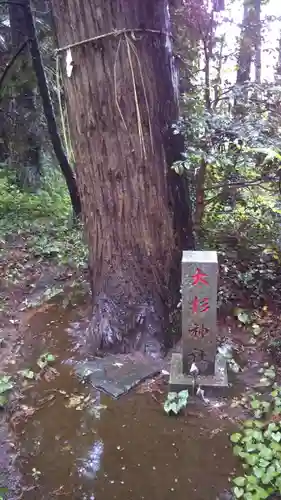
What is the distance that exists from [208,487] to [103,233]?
232 cm

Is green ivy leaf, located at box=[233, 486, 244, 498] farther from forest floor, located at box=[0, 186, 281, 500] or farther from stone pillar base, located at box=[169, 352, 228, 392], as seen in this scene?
stone pillar base, located at box=[169, 352, 228, 392]

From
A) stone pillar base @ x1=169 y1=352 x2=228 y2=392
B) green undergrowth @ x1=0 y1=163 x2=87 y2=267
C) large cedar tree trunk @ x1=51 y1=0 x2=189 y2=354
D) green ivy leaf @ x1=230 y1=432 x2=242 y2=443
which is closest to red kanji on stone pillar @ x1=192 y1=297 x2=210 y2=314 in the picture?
stone pillar base @ x1=169 y1=352 x2=228 y2=392

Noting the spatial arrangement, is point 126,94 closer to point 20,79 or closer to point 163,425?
point 163,425

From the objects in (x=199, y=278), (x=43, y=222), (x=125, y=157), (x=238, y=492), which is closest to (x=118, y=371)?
(x=199, y=278)

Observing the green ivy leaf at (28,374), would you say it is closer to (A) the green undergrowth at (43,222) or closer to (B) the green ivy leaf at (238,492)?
(B) the green ivy leaf at (238,492)

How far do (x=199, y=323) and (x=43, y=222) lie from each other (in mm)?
5069

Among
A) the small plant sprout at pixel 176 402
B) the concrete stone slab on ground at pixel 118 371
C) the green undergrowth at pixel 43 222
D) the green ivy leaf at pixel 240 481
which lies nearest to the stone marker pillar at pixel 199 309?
the small plant sprout at pixel 176 402

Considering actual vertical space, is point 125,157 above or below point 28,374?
above

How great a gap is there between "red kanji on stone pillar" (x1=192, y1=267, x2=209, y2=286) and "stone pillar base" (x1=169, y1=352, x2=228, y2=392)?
32.0 inches

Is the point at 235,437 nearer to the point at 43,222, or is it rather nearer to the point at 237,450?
the point at 237,450

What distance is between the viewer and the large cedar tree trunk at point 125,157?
3.65m

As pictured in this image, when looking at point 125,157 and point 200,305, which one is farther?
point 125,157

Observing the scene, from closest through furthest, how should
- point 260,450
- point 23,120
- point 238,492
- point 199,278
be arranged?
point 238,492, point 260,450, point 199,278, point 23,120

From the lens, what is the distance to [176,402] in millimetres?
3406
